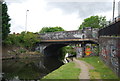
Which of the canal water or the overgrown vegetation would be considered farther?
the overgrown vegetation

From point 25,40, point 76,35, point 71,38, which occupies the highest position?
point 76,35

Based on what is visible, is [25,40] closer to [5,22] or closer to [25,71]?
[5,22]

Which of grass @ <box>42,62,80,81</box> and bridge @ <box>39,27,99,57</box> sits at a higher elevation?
bridge @ <box>39,27,99,57</box>

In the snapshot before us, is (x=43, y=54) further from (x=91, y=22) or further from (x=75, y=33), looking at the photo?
(x=91, y=22)

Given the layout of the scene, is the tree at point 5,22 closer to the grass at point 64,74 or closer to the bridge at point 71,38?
the bridge at point 71,38

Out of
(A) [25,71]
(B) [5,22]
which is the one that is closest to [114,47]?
(A) [25,71]

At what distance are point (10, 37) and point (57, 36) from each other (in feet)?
45.8

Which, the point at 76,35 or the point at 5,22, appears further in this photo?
the point at 76,35

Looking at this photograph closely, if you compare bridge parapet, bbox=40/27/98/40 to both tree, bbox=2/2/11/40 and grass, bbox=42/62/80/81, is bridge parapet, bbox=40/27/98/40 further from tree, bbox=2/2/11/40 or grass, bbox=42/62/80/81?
grass, bbox=42/62/80/81

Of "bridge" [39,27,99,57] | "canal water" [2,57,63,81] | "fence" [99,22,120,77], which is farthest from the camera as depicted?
"bridge" [39,27,99,57]

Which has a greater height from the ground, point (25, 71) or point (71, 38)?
point (71, 38)

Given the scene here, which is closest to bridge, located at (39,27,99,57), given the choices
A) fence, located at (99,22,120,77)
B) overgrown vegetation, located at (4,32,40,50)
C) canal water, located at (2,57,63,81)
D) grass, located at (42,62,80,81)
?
overgrown vegetation, located at (4,32,40,50)

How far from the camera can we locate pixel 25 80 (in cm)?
1898

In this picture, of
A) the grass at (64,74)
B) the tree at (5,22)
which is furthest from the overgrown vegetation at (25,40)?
the grass at (64,74)
